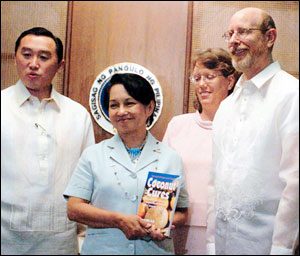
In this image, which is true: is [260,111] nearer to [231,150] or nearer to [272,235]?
[231,150]

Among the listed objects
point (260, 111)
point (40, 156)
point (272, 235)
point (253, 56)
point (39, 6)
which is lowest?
point (272, 235)

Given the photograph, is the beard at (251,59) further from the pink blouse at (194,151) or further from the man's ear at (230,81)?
the pink blouse at (194,151)

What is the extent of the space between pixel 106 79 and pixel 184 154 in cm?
27

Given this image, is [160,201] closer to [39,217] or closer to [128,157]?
[128,157]

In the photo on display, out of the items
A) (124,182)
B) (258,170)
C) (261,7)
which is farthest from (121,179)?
(261,7)

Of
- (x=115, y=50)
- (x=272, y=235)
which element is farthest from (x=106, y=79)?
(x=272, y=235)

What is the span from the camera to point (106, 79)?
1.30 metres

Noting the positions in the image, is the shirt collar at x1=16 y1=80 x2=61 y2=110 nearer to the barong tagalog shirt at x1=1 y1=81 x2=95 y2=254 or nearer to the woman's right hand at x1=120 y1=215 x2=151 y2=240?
the barong tagalog shirt at x1=1 y1=81 x2=95 y2=254

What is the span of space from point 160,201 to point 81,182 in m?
0.20

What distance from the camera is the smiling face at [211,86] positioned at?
1306mm

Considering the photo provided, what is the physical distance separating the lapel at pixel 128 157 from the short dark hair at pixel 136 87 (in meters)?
0.06

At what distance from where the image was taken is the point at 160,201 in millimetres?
1163

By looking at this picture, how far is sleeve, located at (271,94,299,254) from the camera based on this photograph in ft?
3.74

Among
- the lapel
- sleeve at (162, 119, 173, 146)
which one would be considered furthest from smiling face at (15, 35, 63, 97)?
sleeve at (162, 119, 173, 146)
